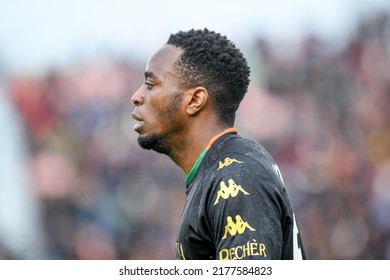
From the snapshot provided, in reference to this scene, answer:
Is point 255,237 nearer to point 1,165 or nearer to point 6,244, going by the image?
point 6,244

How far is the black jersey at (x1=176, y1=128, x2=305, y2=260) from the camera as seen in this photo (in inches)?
129

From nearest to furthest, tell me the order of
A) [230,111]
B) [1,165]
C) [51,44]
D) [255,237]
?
1. [255,237]
2. [230,111]
3. [1,165]
4. [51,44]

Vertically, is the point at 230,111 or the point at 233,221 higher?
the point at 230,111

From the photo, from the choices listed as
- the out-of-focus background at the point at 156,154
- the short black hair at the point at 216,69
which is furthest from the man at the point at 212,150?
the out-of-focus background at the point at 156,154

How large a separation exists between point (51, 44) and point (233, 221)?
8.01m

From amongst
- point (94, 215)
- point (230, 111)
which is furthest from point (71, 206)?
point (230, 111)

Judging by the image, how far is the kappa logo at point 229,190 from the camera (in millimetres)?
3361

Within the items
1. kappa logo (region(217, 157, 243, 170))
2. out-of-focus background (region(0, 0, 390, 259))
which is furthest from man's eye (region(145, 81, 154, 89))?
out-of-focus background (region(0, 0, 390, 259))

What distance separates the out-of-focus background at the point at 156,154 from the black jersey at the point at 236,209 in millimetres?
5439

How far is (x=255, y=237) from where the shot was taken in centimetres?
327

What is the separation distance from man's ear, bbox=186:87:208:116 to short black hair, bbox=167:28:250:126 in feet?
0.10

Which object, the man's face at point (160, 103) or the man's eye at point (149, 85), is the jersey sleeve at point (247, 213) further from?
the man's eye at point (149, 85)

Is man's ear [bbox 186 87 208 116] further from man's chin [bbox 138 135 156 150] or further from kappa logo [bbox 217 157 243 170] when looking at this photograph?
kappa logo [bbox 217 157 243 170]

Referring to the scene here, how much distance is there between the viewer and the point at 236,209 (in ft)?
10.9
